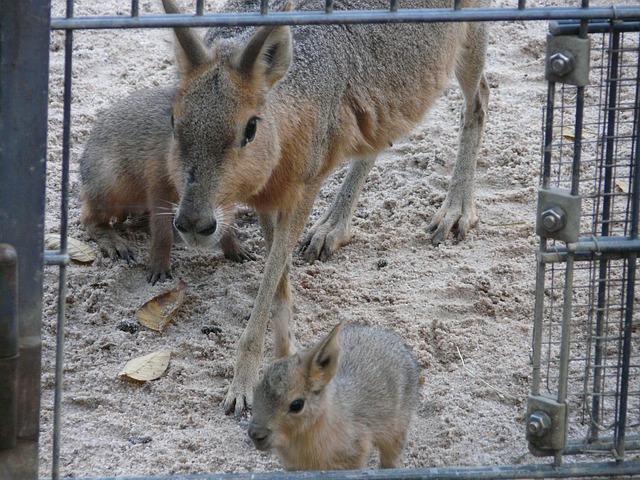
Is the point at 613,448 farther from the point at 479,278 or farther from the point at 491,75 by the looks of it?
the point at 491,75

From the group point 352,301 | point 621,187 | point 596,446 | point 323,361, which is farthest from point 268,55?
point 621,187

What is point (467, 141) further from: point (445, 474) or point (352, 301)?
point (445, 474)

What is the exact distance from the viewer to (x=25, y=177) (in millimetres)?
2910

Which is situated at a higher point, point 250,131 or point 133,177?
point 250,131

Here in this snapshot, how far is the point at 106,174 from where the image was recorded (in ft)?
18.7

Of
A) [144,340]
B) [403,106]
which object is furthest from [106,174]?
[403,106]


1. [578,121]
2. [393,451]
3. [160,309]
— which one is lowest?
[393,451]

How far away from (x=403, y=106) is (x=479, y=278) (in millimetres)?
996

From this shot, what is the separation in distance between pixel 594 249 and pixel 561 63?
59cm

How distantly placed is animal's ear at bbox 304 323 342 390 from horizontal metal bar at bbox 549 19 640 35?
3.92 feet

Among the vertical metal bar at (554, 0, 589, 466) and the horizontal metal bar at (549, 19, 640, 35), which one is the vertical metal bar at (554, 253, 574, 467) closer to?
the vertical metal bar at (554, 0, 589, 466)

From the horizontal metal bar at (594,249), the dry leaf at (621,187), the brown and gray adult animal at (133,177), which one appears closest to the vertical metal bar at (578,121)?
the horizontal metal bar at (594,249)

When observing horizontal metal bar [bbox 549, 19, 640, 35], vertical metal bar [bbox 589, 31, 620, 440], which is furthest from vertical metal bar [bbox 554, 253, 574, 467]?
horizontal metal bar [bbox 549, 19, 640, 35]

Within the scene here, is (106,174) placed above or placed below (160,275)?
above
